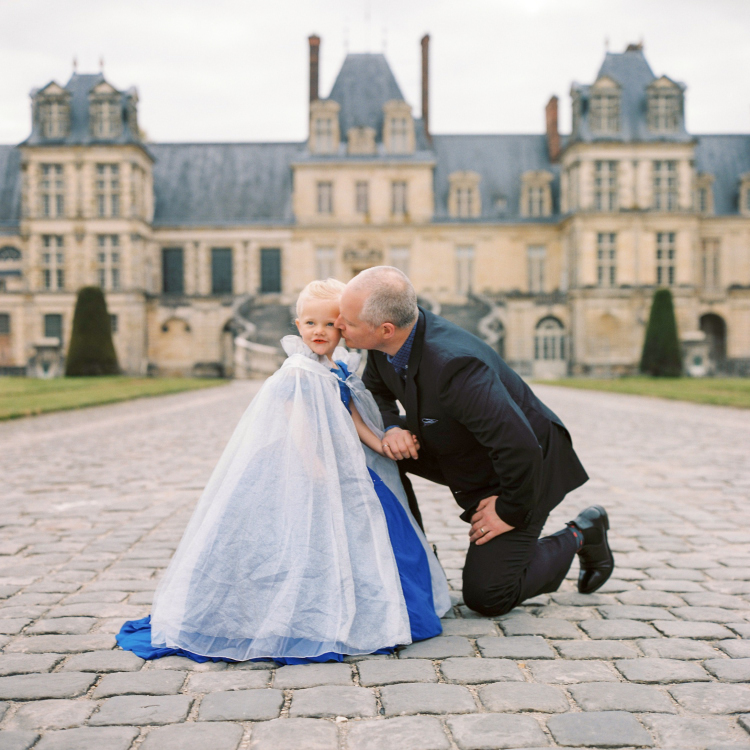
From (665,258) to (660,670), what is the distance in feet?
117

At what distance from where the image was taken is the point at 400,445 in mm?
3471

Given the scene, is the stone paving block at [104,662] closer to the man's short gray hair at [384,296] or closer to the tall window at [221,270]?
the man's short gray hair at [384,296]

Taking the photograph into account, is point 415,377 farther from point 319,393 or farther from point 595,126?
point 595,126

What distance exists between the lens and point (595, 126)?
35750 mm

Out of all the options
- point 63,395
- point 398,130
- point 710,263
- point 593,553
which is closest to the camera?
point 593,553

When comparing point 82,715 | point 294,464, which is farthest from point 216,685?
point 294,464

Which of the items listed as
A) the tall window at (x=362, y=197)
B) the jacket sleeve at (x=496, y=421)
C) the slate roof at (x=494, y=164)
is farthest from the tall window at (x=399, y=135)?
the jacket sleeve at (x=496, y=421)

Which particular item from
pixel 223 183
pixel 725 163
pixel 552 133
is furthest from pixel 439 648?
pixel 725 163

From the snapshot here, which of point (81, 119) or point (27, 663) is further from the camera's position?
point (81, 119)

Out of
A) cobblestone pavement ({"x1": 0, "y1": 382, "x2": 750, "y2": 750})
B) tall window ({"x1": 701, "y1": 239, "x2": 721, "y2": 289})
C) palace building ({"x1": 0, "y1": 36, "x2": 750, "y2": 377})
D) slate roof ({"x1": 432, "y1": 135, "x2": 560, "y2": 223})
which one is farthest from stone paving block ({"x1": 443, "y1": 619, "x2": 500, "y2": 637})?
tall window ({"x1": 701, "y1": 239, "x2": 721, "y2": 289})

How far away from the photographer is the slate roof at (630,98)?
117ft

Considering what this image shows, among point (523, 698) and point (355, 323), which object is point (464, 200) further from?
point (523, 698)

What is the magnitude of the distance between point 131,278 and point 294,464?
1369 inches

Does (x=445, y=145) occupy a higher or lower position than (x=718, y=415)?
higher
